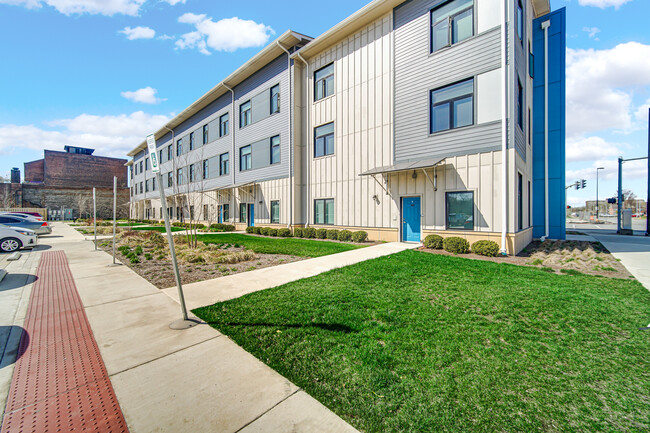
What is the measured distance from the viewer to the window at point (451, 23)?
10.9 metres

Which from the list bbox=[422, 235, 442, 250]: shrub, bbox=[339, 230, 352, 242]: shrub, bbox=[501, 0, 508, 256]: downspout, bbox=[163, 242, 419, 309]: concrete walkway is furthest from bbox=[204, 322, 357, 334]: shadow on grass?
bbox=[339, 230, 352, 242]: shrub

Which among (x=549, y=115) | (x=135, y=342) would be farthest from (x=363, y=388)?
(x=549, y=115)

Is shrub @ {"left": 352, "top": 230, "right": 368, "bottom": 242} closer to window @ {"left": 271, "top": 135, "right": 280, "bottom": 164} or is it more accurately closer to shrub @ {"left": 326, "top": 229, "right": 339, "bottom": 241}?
shrub @ {"left": 326, "top": 229, "right": 339, "bottom": 241}

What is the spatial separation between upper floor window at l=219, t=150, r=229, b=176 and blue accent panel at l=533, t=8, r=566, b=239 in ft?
72.1

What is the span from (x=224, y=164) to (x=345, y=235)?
15.5 m

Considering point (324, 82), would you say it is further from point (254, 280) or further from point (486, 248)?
point (254, 280)

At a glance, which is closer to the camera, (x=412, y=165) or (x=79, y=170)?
(x=412, y=165)

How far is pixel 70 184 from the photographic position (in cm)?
4691

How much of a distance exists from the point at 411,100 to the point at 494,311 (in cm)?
1060

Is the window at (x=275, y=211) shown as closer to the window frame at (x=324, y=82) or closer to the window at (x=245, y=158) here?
the window at (x=245, y=158)

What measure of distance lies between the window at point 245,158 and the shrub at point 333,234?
32.3ft

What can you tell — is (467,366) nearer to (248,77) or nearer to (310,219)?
(310,219)

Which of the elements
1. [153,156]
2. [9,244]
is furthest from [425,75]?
[9,244]

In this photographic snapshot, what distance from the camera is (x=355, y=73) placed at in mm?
14672
